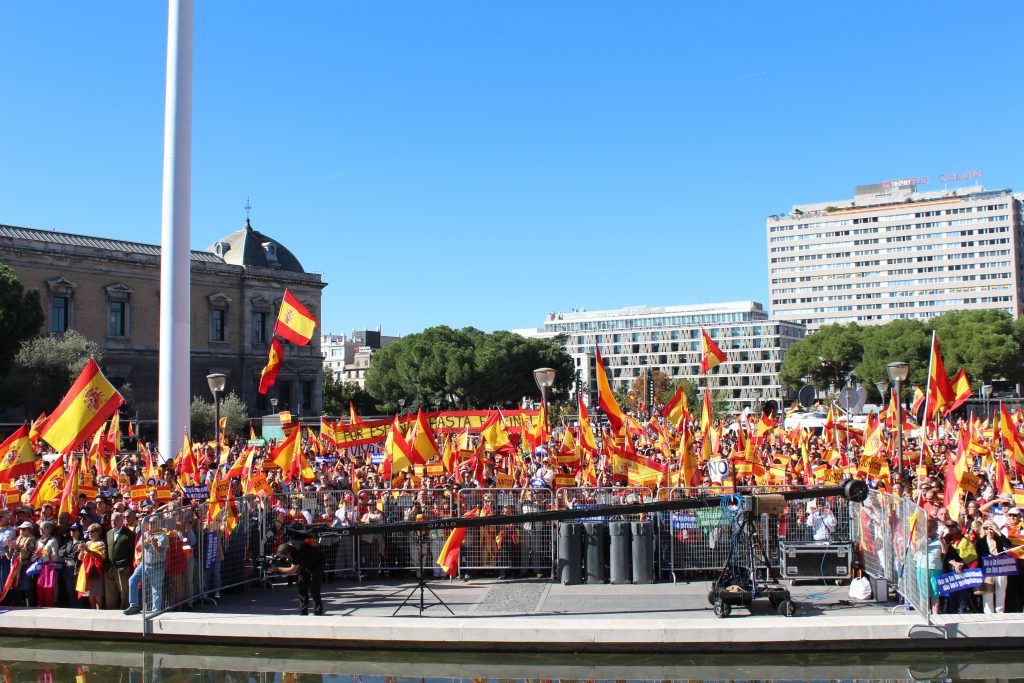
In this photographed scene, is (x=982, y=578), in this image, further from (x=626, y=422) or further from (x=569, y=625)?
(x=626, y=422)

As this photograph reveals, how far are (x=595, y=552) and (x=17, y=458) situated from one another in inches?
387

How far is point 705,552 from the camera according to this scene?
49.4ft

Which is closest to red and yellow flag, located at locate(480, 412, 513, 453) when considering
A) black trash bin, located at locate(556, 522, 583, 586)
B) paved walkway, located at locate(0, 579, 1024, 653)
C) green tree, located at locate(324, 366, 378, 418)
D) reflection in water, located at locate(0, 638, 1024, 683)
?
black trash bin, located at locate(556, 522, 583, 586)

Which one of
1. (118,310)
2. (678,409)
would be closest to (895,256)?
(118,310)

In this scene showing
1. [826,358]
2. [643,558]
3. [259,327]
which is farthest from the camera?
[826,358]

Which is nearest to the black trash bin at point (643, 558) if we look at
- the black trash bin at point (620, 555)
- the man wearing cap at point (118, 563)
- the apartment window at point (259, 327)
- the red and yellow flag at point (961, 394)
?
the black trash bin at point (620, 555)

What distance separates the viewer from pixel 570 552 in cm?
1494

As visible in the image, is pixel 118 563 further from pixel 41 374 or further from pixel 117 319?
pixel 117 319

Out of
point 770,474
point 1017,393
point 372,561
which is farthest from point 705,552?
point 1017,393

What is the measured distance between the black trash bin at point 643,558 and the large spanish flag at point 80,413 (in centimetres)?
814

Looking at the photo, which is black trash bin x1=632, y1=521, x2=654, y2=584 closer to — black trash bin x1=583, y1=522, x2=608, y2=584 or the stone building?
black trash bin x1=583, y1=522, x2=608, y2=584

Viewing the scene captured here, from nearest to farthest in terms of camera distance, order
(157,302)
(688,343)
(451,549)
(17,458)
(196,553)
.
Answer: (196,553) < (451,549) < (17,458) < (157,302) < (688,343)

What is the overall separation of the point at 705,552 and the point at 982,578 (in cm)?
415

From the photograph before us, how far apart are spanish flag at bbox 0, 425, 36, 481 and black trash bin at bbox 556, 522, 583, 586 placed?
901 centimetres
